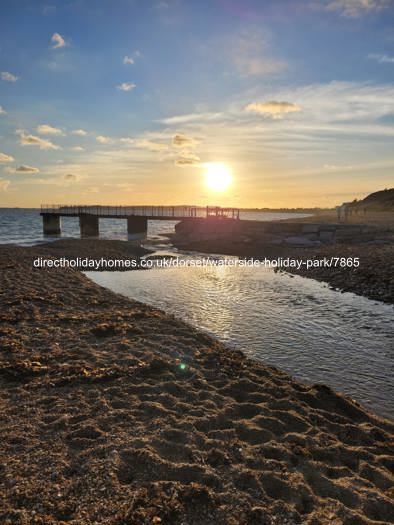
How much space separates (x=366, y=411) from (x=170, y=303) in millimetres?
8936

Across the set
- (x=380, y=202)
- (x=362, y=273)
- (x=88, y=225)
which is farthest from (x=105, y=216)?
(x=380, y=202)

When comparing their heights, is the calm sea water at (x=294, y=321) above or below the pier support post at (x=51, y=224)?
below

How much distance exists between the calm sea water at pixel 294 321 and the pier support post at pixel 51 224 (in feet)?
136

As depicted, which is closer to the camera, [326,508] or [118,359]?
[326,508]

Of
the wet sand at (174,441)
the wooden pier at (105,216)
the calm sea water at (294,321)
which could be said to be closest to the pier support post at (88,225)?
the wooden pier at (105,216)

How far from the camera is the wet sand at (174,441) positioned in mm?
3602

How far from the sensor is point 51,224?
5816 cm

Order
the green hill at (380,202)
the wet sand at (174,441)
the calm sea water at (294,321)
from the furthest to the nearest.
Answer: the green hill at (380,202) < the calm sea water at (294,321) < the wet sand at (174,441)

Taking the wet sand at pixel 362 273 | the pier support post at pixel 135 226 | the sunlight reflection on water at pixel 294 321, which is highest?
the pier support post at pixel 135 226

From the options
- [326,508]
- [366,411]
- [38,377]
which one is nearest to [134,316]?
[38,377]

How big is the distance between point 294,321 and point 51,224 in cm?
5441

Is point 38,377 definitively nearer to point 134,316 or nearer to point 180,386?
point 180,386

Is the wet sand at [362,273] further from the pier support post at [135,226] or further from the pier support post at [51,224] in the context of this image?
the pier support post at [51,224]

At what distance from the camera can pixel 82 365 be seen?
22.3 ft
